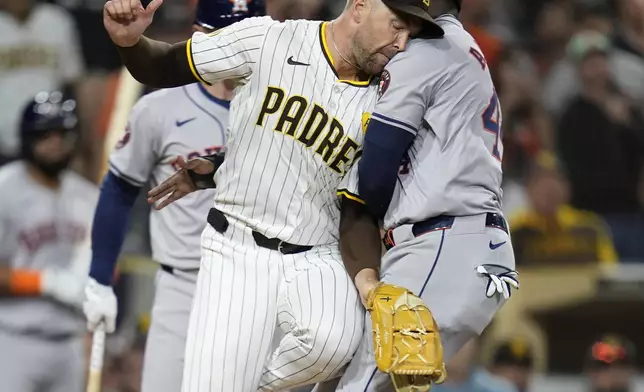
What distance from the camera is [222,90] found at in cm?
463

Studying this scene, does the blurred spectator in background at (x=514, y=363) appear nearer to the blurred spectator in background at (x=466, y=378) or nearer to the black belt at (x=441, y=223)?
the blurred spectator in background at (x=466, y=378)

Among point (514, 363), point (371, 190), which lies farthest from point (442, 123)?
point (514, 363)

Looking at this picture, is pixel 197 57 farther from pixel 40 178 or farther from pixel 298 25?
pixel 40 178

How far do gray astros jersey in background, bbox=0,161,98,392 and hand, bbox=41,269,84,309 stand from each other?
0.07 meters

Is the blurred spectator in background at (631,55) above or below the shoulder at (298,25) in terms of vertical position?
below

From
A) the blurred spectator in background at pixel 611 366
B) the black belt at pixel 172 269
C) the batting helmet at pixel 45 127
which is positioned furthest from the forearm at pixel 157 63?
the blurred spectator in background at pixel 611 366

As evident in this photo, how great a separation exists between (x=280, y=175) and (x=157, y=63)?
50 cm

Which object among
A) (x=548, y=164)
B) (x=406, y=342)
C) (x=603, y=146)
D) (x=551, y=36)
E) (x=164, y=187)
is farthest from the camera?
(x=551, y=36)

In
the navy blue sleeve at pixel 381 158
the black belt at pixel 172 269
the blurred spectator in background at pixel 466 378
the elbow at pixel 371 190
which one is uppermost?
the navy blue sleeve at pixel 381 158

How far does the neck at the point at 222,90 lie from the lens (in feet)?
15.1

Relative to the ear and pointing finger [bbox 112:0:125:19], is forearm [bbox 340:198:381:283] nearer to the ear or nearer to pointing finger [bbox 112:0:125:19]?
the ear

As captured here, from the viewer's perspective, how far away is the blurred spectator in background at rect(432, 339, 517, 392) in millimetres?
6375

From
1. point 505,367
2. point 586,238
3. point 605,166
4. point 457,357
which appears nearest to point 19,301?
point 457,357

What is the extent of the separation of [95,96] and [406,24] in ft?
17.3
